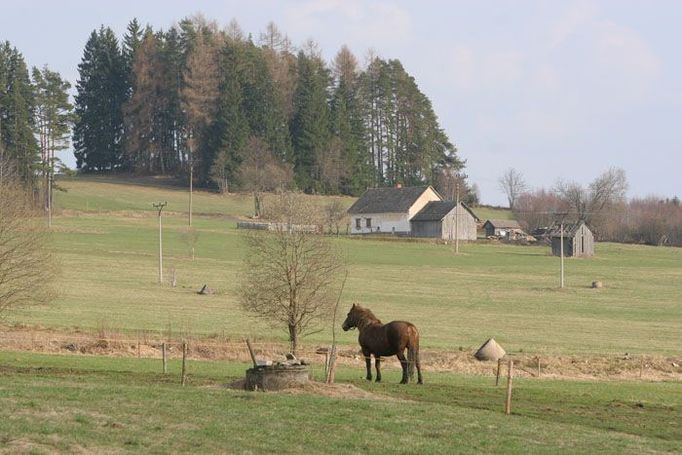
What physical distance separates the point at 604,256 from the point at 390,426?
326 feet

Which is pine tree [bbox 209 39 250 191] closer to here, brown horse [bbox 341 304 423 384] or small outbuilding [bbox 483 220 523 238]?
small outbuilding [bbox 483 220 523 238]

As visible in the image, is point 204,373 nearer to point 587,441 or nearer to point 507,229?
point 587,441

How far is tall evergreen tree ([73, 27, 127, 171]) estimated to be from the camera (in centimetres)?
16300

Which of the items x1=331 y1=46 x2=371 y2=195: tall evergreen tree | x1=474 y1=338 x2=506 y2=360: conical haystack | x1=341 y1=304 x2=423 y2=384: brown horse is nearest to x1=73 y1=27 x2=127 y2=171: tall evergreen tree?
x1=331 y1=46 x2=371 y2=195: tall evergreen tree

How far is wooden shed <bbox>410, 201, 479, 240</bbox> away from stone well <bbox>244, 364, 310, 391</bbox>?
101314 millimetres

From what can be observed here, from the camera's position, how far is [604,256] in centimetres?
11712

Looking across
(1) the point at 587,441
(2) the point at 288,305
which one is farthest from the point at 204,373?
(1) the point at 587,441

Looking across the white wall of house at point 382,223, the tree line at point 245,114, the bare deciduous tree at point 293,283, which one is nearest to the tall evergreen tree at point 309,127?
the tree line at point 245,114

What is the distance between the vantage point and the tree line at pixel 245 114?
152 metres

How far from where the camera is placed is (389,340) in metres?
31.3

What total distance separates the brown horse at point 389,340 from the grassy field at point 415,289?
15.6 meters

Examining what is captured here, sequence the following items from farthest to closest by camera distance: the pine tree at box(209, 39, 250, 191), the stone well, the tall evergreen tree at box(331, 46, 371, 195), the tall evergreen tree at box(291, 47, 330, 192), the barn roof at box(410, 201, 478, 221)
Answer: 1. the tall evergreen tree at box(331, 46, 371, 195)
2. the tall evergreen tree at box(291, 47, 330, 192)
3. the pine tree at box(209, 39, 250, 191)
4. the barn roof at box(410, 201, 478, 221)
5. the stone well

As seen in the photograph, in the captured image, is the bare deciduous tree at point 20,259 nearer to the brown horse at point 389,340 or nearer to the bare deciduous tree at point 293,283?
the bare deciduous tree at point 293,283

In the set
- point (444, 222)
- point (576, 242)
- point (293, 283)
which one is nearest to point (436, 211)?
point (444, 222)
